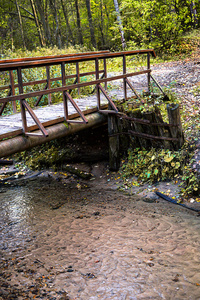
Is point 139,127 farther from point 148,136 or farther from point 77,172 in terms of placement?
point 77,172

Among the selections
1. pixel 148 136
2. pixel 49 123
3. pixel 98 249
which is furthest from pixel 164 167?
pixel 98 249

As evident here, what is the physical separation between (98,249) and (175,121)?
3.65m

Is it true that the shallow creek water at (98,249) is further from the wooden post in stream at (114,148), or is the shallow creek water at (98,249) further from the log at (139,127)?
the log at (139,127)

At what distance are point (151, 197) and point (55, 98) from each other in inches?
213

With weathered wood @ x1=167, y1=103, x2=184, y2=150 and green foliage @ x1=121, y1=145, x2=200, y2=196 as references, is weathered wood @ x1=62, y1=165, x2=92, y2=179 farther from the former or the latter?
weathered wood @ x1=167, y1=103, x2=184, y2=150

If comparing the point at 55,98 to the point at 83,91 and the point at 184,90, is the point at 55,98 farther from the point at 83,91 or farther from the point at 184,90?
the point at 184,90

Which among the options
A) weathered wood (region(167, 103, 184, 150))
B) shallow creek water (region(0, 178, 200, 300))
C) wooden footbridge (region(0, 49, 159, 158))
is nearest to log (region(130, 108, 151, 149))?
wooden footbridge (region(0, 49, 159, 158))

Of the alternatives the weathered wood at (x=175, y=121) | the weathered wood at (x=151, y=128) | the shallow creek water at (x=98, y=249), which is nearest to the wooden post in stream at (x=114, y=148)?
the weathered wood at (x=151, y=128)

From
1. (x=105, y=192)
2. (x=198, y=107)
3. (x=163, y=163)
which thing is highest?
(x=198, y=107)

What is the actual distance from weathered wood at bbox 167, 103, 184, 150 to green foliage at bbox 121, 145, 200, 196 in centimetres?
18

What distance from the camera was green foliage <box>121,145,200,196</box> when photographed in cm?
625

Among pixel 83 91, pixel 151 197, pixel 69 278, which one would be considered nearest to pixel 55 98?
pixel 83 91

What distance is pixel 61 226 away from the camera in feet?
16.9

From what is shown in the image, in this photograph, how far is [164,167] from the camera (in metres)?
6.93
